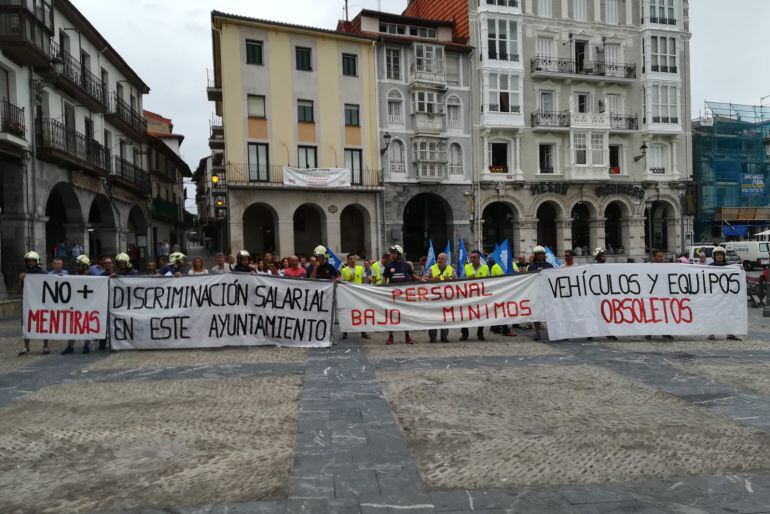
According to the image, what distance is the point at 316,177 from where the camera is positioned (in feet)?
105

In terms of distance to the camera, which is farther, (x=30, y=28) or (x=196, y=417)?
(x=30, y=28)

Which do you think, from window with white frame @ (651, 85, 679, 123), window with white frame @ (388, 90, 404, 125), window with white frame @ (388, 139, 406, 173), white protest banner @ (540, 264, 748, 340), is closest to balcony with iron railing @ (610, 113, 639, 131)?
window with white frame @ (651, 85, 679, 123)

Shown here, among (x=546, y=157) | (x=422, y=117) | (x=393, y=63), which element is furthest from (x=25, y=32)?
(x=546, y=157)

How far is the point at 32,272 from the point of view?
36.0ft

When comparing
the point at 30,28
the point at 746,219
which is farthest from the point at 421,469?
the point at 746,219

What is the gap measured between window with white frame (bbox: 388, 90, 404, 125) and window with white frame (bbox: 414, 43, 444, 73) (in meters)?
2.04

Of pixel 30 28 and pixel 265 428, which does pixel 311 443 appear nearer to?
pixel 265 428

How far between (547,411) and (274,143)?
2794cm

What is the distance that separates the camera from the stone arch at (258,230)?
35438mm

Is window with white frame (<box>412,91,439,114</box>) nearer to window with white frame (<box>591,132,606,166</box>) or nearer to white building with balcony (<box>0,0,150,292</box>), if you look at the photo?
window with white frame (<box>591,132,606,166</box>)

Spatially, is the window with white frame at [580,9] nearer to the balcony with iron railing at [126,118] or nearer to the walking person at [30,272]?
the balcony with iron railing at [126,118]

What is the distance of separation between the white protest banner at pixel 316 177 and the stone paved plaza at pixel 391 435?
74.5 ft

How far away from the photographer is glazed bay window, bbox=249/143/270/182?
31.4 meters

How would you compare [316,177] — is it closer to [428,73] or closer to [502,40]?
[428,73]
